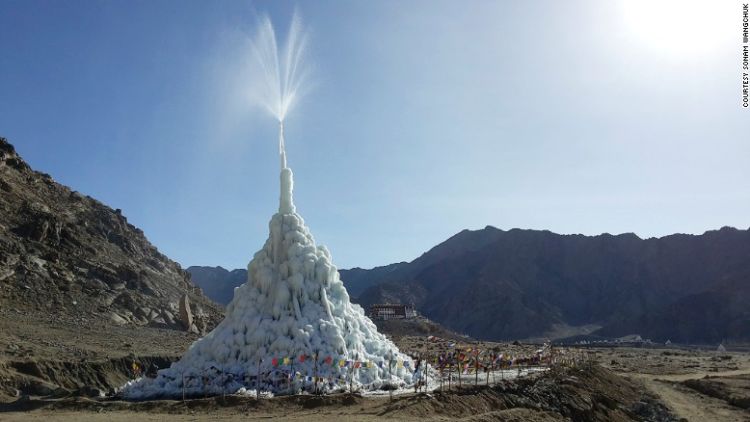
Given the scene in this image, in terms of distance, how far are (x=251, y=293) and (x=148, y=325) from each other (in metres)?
36.5

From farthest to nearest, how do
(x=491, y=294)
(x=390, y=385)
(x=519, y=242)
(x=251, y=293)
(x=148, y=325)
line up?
(x=519, y=242), (x=491, y=294), (x=148, y=325), (x=251, y=293), (x=390, y=385)

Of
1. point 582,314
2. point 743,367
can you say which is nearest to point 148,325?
point 743,367

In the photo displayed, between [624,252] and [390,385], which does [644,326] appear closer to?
[624,252]

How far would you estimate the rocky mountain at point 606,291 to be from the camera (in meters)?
139

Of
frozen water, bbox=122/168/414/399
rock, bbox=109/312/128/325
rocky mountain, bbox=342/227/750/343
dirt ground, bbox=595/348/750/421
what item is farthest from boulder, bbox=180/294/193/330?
rocky mountain, bbox=342/227/750/343

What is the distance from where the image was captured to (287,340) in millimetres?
37000

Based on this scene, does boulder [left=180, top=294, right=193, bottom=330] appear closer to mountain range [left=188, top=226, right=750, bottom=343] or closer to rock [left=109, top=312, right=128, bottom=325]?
rock [left=109, top=312, right=128, bottom=325]

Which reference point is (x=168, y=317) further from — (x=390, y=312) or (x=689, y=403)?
(x=689, y=403)

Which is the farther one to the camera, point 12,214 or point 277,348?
point 12,214

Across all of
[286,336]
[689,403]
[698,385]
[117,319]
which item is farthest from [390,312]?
[286,336]

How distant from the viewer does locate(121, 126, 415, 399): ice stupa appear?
3553 cm

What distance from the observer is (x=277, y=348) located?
36.8m

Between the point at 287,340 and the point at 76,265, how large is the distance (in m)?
48.5

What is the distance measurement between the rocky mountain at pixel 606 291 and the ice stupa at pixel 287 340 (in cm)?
11220
